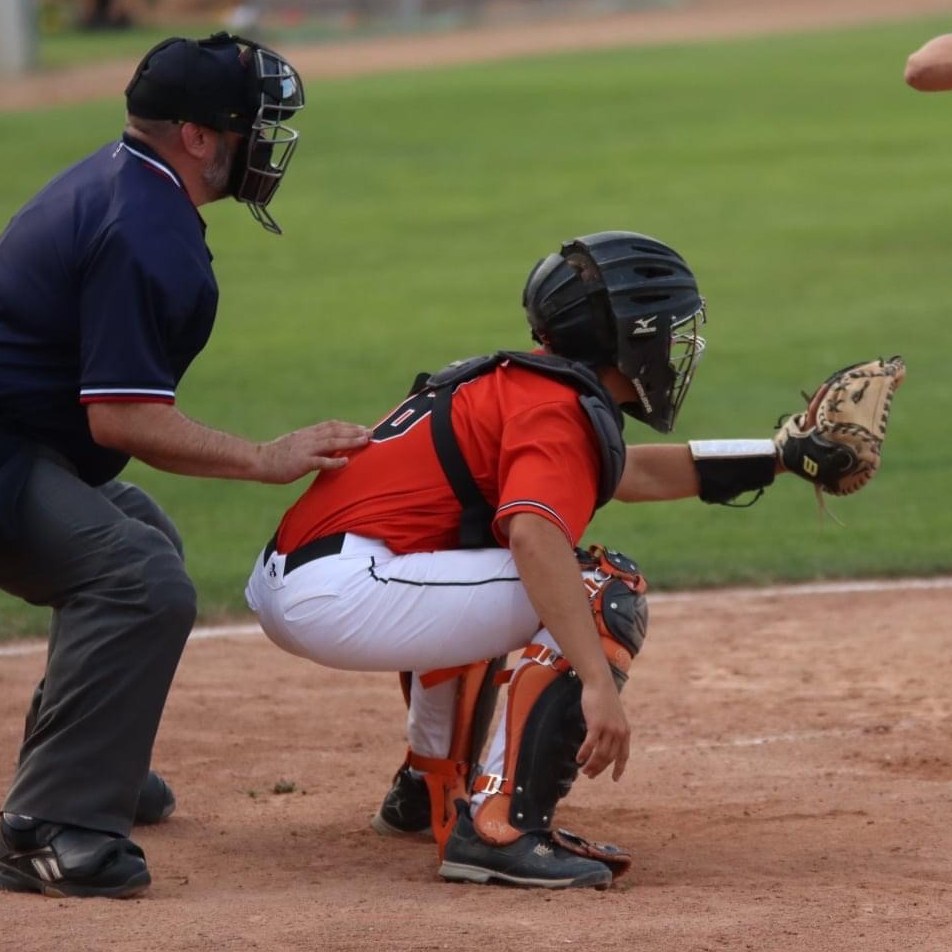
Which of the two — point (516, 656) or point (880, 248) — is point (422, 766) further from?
point (880, 248)

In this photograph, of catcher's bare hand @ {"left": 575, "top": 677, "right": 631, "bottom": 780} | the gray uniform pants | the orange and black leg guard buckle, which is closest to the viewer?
catcher's bare hand @ {"left": 575, "top": 677, "right": 631, "bottom": 780}

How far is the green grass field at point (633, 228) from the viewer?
27.6 feet

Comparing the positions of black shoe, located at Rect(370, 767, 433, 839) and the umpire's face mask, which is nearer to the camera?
the umpire's face mask

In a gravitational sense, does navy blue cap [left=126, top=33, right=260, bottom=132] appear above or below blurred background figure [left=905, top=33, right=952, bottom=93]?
below

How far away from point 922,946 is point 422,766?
1.41 meters

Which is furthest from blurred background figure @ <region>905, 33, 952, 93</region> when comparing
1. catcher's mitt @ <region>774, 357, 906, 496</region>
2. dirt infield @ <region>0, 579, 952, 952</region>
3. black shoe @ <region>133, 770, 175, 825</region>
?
black shoe @ <region>133, 770, 175, 825</region>

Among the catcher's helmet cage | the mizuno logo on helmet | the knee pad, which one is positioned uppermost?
the catcher's helmet cage

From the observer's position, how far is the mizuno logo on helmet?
4.12 metres

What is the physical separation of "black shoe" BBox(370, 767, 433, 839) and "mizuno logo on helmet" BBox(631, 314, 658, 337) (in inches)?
49.6

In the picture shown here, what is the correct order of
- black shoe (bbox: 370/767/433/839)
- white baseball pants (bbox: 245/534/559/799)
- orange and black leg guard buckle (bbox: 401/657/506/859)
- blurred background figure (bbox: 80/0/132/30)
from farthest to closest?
1. blurred background figure (bbox: 80/0/132/30)
2. black shoe (bbox: 370/767/433/839)
3. orange and black leg guard buckle (bbox: 401/657/506/859)
4. white baseball pants (bbox: 245/534/559/799)

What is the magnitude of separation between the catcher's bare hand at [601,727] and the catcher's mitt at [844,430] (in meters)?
1.01

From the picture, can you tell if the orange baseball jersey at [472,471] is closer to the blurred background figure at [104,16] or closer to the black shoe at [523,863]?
the black shoe at [523,863]

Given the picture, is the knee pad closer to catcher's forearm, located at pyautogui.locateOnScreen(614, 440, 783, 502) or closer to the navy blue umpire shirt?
catcher's forearm, located at pyautogui.locateOnScreen(614, 440, 783, 502)

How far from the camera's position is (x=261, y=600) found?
170 inches
